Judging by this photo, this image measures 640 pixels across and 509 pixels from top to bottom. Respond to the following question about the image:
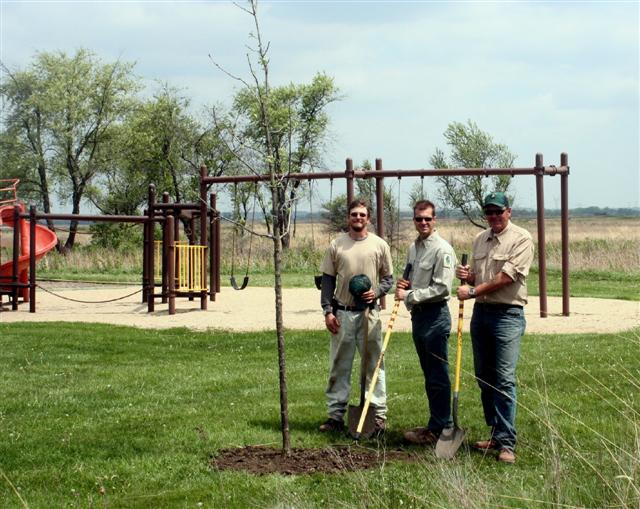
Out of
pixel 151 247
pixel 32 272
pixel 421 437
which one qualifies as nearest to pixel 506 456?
pixel 421 437

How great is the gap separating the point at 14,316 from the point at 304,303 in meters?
5.67

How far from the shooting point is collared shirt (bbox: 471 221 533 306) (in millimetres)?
7082

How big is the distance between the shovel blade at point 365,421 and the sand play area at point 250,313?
327 inches

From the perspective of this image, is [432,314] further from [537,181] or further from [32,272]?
[32,272]

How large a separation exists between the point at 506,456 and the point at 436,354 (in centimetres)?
98

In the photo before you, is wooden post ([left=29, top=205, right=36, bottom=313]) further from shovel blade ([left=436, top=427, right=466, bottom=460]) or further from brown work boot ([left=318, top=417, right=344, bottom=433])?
shovel blade ([left=436, top=427, right=466, bottom=460])

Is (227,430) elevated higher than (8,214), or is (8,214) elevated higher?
(8,214)

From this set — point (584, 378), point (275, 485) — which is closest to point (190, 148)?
point (584, 378)

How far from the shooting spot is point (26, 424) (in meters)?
8.39

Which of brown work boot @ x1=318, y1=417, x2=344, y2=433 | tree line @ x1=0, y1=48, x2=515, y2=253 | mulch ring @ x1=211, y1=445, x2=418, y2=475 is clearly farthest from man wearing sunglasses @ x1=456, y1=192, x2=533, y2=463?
tree line @ x1=0, y1=48, x2=515, y2=253

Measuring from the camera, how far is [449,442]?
712 cm

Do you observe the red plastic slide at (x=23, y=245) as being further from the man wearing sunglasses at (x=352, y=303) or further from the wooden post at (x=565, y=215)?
the man wearing sunglasses at (x=352, y=303)

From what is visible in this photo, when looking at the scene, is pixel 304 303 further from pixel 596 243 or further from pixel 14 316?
pixel 596 243

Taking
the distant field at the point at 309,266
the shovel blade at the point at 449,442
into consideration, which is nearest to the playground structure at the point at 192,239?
the distant field at the point at 309,266
